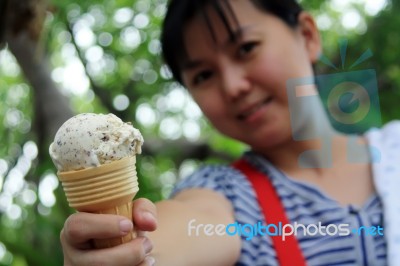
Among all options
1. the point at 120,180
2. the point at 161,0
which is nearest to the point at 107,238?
the point at 120,180

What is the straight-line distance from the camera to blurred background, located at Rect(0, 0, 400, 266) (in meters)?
0.74

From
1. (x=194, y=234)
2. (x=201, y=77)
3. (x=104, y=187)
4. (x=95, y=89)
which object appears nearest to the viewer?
(x=104, y=187)

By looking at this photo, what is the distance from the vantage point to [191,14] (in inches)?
19.5

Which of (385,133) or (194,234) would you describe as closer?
(194,234)

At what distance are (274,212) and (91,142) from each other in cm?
22

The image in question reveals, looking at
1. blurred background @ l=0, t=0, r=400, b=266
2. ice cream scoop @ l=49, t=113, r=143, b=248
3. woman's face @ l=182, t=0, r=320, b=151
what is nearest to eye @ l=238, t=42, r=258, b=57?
woman's face @ l=182, t=0, r=320, b=151

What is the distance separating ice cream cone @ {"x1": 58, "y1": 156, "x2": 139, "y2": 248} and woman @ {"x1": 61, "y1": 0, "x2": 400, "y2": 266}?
0.10 meters

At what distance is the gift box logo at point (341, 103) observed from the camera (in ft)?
1.28

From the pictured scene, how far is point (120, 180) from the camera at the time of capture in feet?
0.88

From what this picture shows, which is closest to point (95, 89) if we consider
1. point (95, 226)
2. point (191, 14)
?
point (191, 14)

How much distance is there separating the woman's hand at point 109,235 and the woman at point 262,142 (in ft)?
0.30

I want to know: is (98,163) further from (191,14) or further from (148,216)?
(191,14)

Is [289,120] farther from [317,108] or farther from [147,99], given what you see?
[147,99]

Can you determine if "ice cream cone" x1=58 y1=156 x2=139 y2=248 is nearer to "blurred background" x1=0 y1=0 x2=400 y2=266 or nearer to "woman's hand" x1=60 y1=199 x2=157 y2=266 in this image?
"woman's hand" x1=60 y1=199 x2=157 y2=266
